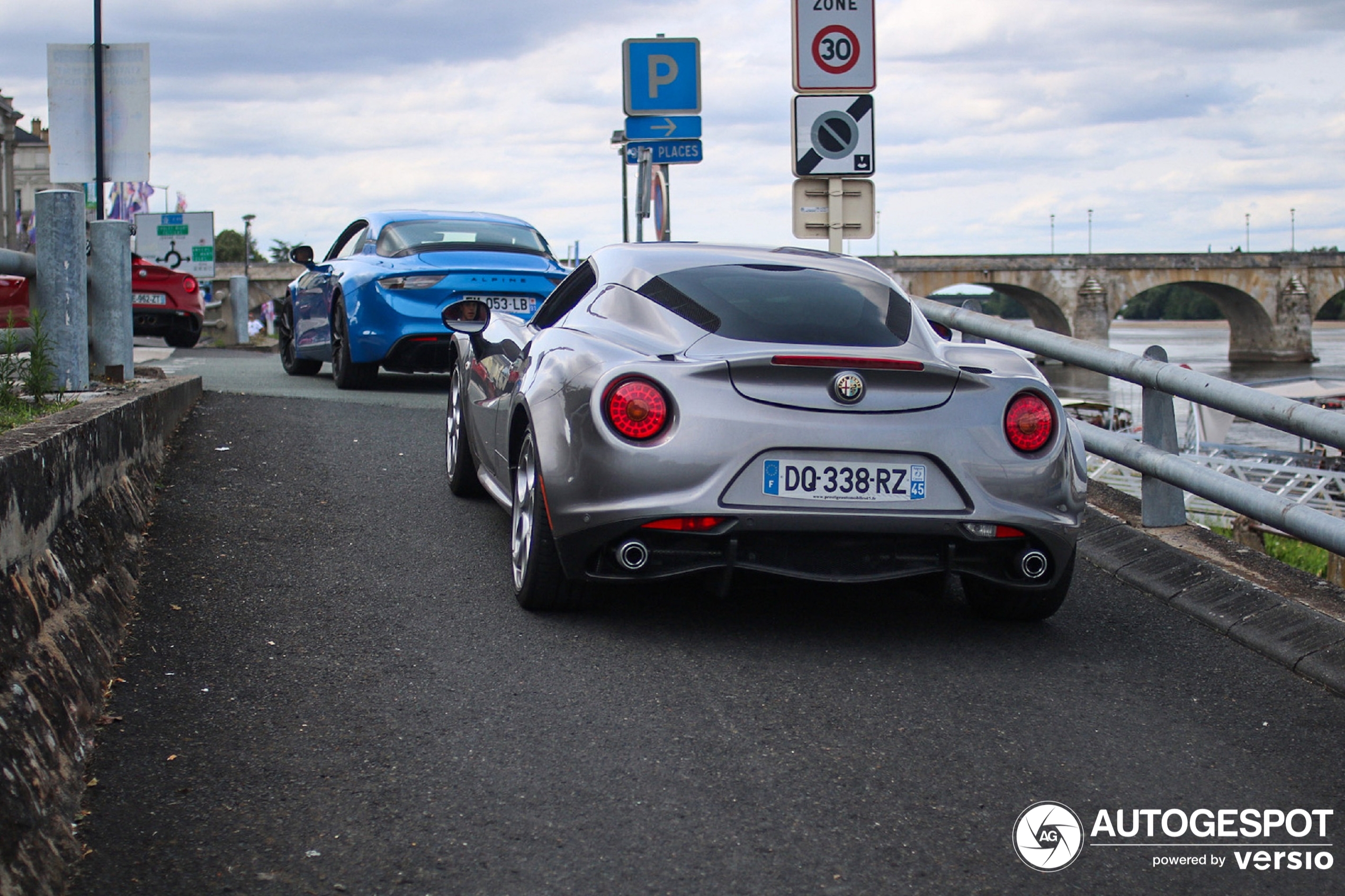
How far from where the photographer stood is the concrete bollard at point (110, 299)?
7.57 meters

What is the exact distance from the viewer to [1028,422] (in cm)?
448

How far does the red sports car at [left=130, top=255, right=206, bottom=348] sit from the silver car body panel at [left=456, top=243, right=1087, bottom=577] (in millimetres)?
14431

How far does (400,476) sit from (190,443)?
4.87 feet

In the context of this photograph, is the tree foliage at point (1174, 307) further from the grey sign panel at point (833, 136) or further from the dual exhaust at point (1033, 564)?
the dual exhaust at point (1033, 564)

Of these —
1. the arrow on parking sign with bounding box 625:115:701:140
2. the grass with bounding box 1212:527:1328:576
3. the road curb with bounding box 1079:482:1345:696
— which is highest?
the arrow on parking sign with bounding box 625:115:701:140

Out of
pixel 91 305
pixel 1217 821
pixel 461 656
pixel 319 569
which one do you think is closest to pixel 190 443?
pixel 91 305

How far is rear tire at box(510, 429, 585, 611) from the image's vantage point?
4.62m

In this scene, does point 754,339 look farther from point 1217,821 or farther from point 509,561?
point 1217,821

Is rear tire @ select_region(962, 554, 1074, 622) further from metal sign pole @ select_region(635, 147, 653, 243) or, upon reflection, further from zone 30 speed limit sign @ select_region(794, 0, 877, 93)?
metal sign pole @ select_region(635, 147, 653, 243)

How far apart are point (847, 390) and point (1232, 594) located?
1.69m

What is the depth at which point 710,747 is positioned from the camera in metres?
3.47

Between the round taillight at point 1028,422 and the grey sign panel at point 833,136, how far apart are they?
16.5 feet

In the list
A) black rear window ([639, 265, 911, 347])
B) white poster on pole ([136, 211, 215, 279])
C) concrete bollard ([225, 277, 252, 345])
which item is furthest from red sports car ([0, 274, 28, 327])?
white poster on pole ([136, 211, 215, 279])

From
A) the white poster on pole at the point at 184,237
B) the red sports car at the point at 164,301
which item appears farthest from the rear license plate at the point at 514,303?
the white poster on pole at the point at 184,237
